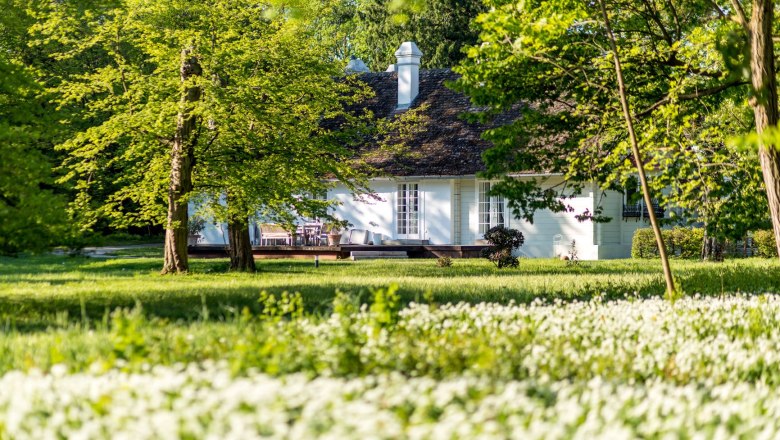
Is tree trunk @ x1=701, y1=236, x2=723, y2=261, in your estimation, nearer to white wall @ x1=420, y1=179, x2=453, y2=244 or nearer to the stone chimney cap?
white wall @ x1=420, y1=179, x2=453, y2=244

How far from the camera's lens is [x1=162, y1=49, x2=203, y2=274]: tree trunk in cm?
2055

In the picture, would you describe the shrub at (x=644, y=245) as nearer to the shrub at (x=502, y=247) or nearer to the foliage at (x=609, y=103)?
the shrub at (x=502, y=247)

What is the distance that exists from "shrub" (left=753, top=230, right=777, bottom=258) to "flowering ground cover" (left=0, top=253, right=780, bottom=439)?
21.3 meters

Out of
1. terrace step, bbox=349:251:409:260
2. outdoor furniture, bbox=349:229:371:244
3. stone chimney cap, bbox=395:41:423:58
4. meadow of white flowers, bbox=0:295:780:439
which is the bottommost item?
meadow of white flowers, bbox=0:295:780:439

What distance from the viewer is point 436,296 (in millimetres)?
13500

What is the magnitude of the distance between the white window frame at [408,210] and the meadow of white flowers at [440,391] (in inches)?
1023

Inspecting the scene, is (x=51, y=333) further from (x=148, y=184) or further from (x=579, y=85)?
(x=148, y=184)

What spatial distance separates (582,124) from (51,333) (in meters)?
9.78

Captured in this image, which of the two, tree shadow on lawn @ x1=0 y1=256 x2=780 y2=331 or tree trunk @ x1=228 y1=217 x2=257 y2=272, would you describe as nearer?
tree shadow on lawn @ x1=0 y1=256 x2=780 y2=331

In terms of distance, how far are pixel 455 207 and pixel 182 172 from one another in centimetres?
1489

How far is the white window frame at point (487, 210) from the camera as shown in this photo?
110ft

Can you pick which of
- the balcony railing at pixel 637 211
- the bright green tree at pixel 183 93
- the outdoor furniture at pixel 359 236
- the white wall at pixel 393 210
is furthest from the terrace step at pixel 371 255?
the bright green tree at pixel 183 93

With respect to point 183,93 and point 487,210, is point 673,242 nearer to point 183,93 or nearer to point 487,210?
point 487,210

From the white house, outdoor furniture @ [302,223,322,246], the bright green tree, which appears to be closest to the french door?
the white house
